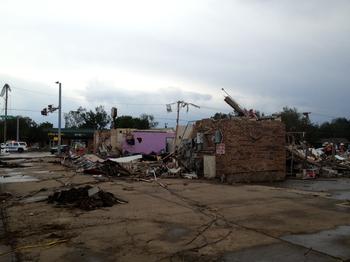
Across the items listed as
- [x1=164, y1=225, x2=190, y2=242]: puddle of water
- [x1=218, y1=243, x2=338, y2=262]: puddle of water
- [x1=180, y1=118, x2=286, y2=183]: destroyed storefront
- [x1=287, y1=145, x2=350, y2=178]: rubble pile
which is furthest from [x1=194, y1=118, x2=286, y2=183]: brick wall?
[x1=218, y1=243, x2=338, y2=262]: puddle of water

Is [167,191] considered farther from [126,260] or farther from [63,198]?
[126,260]

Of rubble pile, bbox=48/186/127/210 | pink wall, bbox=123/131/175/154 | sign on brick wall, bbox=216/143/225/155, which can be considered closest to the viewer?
rubble pile, bbox=48/186/127/210

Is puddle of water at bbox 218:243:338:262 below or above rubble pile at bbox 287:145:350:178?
below

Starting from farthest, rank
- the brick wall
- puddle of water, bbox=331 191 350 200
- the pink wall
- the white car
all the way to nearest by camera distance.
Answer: the white car → the pink wall → the brick wall → puddle of water, bbox=331 191 350 200

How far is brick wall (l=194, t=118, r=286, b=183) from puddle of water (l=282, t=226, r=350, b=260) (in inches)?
526

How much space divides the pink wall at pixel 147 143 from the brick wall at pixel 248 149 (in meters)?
20.2

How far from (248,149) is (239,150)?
1.95 ft

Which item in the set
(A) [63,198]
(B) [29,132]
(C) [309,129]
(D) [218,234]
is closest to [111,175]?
(A) [63,198]

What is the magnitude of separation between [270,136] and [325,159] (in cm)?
803

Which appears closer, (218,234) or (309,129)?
(218,234)

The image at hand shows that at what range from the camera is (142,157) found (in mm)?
33031

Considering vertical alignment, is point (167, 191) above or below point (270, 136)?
below

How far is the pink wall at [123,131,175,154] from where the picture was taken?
45.2 meters

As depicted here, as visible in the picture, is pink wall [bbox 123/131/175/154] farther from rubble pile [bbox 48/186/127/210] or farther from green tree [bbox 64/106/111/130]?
green tree [bbox 64/106/111/130]
